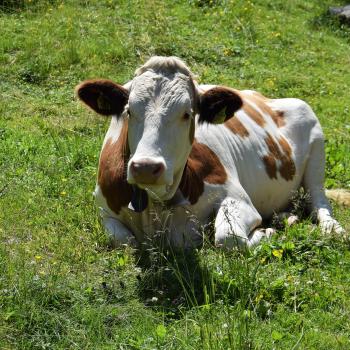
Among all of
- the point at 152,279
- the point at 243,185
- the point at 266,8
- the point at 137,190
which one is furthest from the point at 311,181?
the point at 266,8

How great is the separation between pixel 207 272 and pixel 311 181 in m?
2.75

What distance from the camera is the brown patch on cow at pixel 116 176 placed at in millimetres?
6445

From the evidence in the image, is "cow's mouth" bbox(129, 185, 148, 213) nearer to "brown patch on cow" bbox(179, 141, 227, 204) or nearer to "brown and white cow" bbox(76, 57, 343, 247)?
"brown and white cow" bbox(76, 57, 343, 247)

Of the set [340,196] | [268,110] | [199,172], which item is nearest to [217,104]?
[199,172]

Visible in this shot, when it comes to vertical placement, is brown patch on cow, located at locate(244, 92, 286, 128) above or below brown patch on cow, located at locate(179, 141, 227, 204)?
below

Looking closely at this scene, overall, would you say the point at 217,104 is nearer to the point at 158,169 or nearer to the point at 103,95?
the point at 103,95

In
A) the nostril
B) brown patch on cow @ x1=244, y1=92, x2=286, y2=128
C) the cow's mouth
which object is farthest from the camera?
brown patch on cow @ x1=244, y1=92, x2=286, y2=128

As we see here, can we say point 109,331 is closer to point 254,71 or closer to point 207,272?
point 207,272

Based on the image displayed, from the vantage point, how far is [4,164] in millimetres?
8086

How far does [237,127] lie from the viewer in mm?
7770

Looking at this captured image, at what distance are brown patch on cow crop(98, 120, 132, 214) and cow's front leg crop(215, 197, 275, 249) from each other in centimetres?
72

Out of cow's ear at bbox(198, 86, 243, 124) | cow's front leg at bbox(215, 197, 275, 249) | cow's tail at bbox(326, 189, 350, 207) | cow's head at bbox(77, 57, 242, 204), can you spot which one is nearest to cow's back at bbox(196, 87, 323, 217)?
cow's front leg at bbox(215, 197, 275, 249)

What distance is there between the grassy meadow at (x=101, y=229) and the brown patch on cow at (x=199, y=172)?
51 centimetres

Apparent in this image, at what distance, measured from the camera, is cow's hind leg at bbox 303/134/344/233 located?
7884 mm
